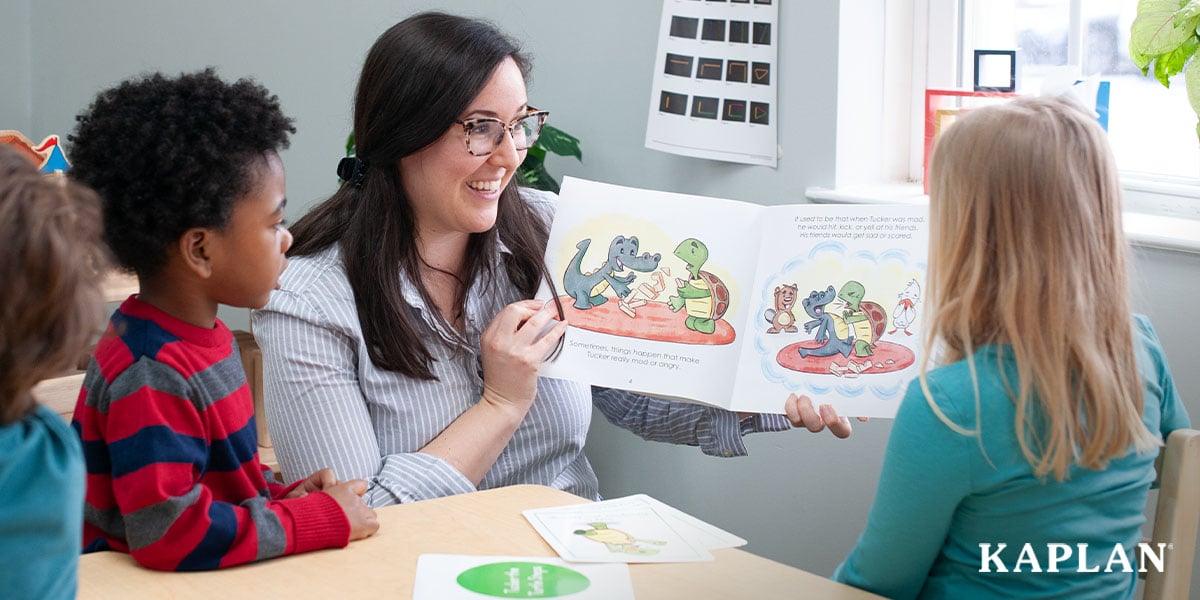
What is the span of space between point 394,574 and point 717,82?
1.45 m

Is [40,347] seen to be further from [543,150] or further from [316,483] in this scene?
[543,150]

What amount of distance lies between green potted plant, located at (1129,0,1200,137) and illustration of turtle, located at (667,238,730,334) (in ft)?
2.15

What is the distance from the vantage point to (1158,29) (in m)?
1.57

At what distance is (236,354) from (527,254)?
567 mm

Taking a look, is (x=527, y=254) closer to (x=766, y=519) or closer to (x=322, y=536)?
(x=322, y=536)

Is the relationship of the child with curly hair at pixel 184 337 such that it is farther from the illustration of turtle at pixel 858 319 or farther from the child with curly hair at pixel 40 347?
the illustration of turtle at pixel 858 319

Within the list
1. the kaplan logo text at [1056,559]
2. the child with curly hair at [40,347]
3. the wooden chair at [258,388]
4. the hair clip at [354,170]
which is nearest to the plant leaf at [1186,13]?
the kaplan logo text at [1056,559]

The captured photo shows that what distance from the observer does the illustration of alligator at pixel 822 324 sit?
1475 mm

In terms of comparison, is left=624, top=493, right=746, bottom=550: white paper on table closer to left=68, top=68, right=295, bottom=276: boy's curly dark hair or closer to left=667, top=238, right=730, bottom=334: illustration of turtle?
left=667, top=238, right=730, bottom=334: illustration of turtle

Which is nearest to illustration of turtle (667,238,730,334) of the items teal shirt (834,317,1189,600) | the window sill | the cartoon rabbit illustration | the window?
the cartoon rabbit illustration

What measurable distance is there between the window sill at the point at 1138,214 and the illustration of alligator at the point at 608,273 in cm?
62

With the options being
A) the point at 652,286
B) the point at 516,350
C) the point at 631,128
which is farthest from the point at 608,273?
the point at 631,128

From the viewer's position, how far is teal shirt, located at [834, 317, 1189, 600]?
104 cm

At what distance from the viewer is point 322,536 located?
119 cm
